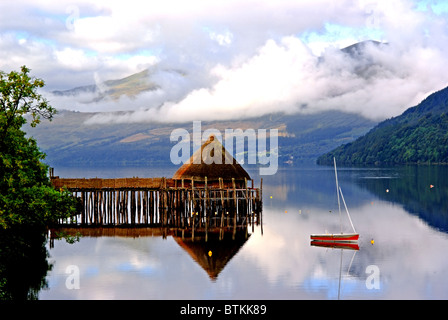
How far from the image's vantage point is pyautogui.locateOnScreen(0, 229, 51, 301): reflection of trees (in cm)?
2956

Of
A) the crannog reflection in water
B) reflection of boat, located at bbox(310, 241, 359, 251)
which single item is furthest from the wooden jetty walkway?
reflection of boat, located at bbox(310, 241, 359, 251)

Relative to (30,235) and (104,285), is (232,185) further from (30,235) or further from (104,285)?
(104,285)

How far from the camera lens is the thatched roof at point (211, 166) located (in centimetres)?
5481

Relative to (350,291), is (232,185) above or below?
above

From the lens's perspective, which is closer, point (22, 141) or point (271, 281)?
point (271, 281)

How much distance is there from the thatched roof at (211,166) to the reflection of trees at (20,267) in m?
17.0

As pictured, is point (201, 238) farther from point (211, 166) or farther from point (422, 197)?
point (422, 197)

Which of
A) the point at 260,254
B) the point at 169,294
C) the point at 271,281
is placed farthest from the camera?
the point at 260,254

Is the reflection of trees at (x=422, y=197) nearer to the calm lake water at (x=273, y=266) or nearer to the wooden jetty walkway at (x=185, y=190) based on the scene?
the calm lake water at (x=273, y=266)

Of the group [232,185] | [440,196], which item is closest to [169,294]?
[232,185]

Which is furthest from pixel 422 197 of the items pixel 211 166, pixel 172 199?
pixel 172 199

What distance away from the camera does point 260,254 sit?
132ft

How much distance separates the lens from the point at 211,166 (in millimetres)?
55281

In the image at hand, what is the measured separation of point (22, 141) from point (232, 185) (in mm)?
23447
